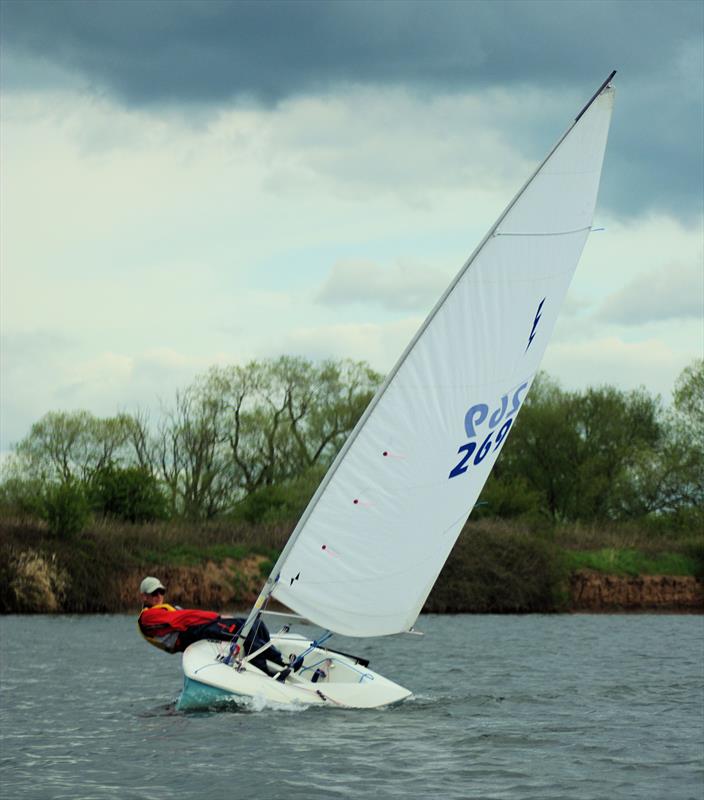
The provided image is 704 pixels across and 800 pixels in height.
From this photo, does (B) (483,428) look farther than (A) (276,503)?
No

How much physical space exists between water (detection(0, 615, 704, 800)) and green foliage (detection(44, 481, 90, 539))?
11.2 meters

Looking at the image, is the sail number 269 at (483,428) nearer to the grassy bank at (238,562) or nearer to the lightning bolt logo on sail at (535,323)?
the lightning bolt logo on sail at (535,323)

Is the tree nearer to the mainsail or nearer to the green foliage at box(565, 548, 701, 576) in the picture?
the green foliage at box(565, 548, 701, 576)

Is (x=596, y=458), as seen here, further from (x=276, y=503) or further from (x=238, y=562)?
(x=238, y=562)

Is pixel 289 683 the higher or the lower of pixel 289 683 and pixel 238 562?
the lower

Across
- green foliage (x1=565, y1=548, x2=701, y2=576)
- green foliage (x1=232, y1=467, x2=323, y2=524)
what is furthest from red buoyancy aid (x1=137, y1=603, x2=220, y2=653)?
green foliage (x1=232, y1=467, x2=323, y2=524)

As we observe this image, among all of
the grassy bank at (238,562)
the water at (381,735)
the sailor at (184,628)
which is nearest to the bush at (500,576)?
the grassy bank at (238,562)

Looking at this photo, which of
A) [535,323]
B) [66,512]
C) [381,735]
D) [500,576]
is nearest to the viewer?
[381,735]

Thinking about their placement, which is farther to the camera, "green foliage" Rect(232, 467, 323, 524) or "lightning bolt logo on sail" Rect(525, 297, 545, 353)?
"green foliage" Rect(232, 467, 323, 524)

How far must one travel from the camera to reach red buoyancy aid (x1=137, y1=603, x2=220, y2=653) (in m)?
15.4

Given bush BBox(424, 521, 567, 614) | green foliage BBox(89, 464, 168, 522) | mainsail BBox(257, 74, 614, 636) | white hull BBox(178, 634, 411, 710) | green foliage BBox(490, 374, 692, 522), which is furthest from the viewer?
green foliage BBox(490, 374, 692, 522)

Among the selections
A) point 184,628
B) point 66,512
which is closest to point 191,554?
point 66,512

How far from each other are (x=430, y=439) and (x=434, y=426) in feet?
0.50

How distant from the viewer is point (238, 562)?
38.4m
